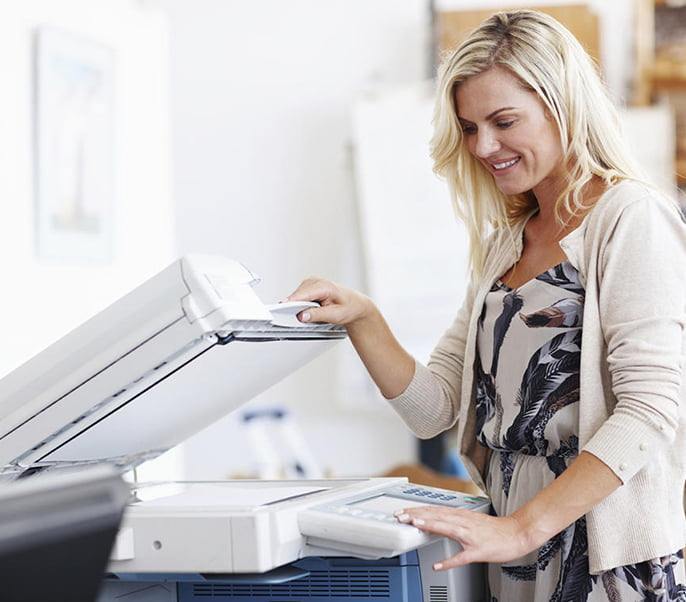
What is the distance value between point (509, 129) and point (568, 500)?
0.46 m

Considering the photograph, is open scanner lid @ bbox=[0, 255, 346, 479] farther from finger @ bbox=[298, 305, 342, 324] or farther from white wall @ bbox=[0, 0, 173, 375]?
white wall @ bbox=[0, 0, 173, 375]

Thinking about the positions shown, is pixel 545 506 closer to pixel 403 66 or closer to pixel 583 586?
pixel 583 586

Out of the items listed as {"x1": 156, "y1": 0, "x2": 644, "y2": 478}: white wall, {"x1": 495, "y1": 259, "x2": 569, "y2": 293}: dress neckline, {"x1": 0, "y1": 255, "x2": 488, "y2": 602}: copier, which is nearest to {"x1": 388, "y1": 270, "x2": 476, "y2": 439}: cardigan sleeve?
{"x1": 495, "y1": 259, "x2": 569, "y2": 293}: dress neckline

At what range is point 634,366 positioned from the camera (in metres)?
1.27

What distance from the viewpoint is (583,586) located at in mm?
1341

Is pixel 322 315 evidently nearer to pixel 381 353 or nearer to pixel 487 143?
pixel 381 353

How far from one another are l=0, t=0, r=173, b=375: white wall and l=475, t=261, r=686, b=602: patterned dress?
148cm

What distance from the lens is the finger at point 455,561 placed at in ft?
4.02

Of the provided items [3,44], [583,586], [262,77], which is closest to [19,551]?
[583,586]

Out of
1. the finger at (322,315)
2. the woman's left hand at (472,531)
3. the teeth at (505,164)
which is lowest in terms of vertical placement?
the woman's left hand at (472,531)

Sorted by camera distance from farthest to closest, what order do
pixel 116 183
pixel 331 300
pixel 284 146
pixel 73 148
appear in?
pixel 284 146
pixel 116 183
pixel 73 148
pixel 331 300

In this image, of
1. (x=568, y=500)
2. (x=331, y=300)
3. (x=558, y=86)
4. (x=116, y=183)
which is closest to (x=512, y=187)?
(x=558, y=86)

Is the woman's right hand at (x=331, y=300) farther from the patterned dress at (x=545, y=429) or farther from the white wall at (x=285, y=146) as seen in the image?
the white wall at (x=285, y=146)

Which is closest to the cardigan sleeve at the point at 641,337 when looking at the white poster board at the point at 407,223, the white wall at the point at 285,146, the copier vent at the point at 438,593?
the copier vent at the point at 438,593
